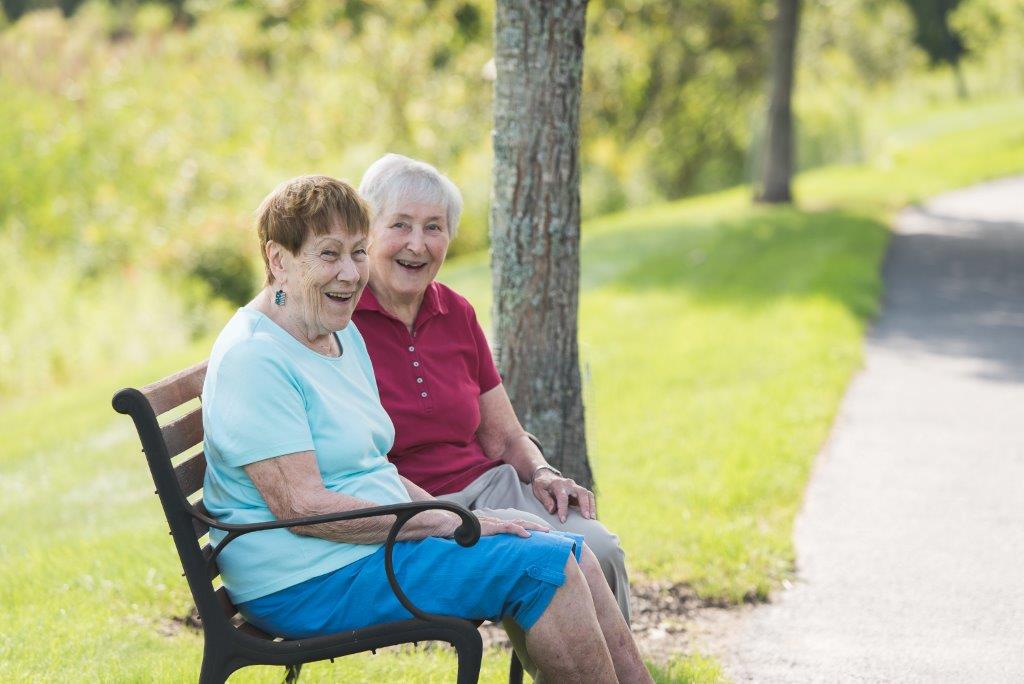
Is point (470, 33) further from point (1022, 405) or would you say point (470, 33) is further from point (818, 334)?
point (1022, 405)

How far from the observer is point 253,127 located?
62.5 feet

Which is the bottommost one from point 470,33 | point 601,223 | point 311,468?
point 601,223

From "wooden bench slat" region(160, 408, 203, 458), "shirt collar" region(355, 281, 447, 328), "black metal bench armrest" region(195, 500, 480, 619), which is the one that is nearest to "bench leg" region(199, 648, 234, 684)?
"black metal bench armrest" region(195, 500, 480, 619)

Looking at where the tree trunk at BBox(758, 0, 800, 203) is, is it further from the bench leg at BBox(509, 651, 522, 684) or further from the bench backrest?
the bench backrest

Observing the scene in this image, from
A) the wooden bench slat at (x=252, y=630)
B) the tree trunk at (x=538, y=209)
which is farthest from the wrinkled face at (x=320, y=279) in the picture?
the tree trunk at (x=538, y=209)

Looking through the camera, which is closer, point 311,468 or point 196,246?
point 311,468

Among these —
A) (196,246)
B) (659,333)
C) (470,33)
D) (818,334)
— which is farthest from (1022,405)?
(196,246)

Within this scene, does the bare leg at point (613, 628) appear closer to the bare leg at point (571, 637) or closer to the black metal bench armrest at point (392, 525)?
Result: the bare leg at point (571, 637)

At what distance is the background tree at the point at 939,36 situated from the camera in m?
37.6

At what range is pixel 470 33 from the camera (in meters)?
8.48

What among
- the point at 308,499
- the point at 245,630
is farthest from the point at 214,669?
the point at 308,499

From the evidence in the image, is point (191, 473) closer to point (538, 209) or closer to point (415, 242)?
point (415, 242)

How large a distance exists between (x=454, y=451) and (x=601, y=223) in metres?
13.9

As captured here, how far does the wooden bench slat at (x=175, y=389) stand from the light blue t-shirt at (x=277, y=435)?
5.6 inches
